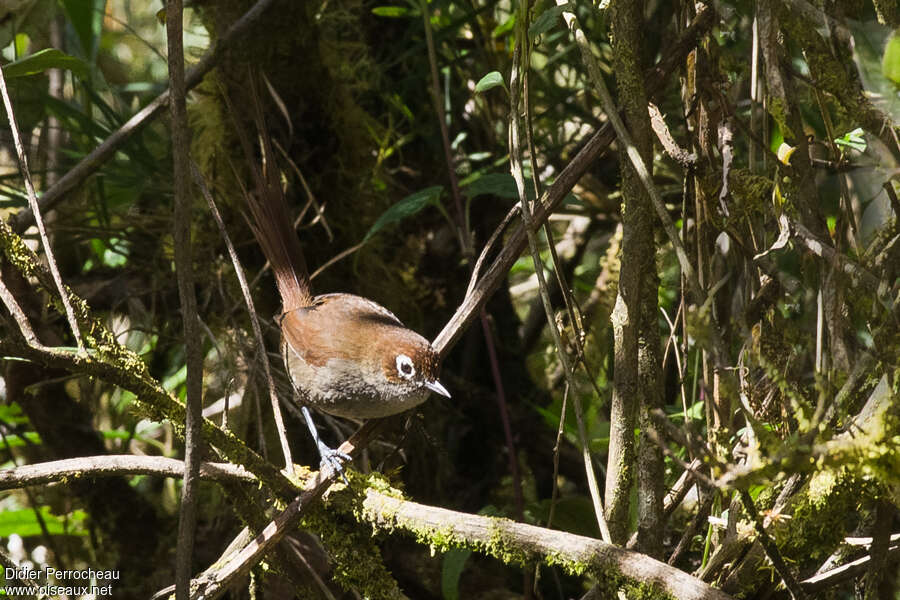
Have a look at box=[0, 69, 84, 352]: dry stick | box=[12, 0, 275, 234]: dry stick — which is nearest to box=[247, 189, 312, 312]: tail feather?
box=[12, 0, 275, 234]: dry stick

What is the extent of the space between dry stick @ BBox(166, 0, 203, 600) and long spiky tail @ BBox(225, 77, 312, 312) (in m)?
1.23

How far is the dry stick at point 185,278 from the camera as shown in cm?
154

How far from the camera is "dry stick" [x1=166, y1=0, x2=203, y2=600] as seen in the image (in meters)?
1.54

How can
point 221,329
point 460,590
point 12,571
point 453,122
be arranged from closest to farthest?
point 12,571 → point 460,590 → point 221,329 → point 453,122

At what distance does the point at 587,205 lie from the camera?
3.90m

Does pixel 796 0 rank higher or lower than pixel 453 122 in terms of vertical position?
higher

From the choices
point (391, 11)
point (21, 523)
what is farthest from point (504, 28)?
point (21, 523)

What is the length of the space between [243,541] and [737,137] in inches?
92.3

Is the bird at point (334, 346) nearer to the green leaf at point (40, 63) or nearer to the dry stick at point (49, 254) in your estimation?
the green leaf at point (40, 63)

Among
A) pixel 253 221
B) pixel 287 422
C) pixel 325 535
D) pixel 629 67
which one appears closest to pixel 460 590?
pixel 287 422

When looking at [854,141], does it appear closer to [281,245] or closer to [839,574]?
[839,574]

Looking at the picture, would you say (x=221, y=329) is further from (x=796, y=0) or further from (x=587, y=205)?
(x=796, y=0)

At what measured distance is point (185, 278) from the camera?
157cm

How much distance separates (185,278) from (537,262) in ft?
2.73
